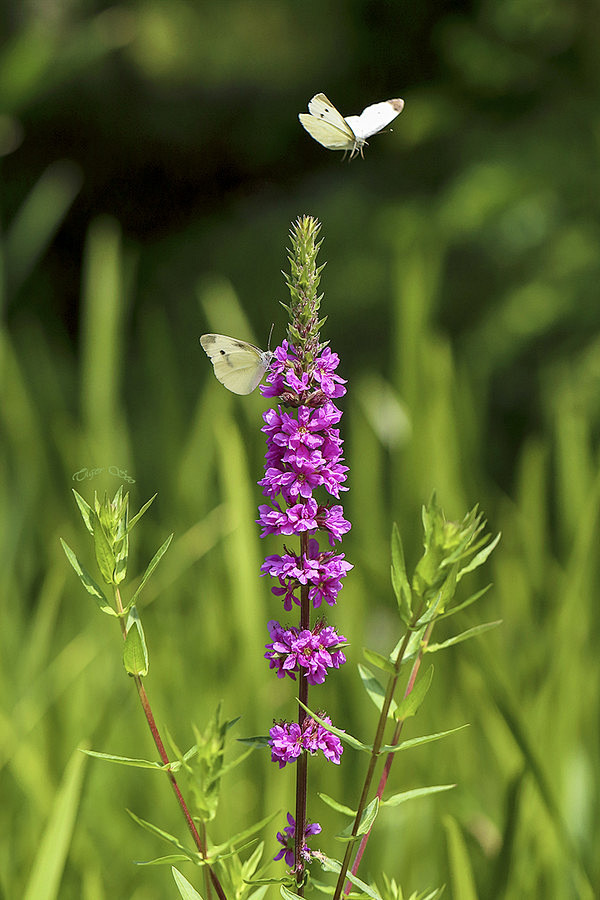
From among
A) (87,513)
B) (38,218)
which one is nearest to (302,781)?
(87,513)

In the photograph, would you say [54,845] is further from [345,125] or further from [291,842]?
[345,125]

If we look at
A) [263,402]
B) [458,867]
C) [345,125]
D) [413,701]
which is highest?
[263,402]

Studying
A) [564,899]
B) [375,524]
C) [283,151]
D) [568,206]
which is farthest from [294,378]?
[283,151]

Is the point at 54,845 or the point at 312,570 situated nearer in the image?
the point at 312,570

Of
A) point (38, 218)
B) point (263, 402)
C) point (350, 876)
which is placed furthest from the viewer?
point (38, 218)

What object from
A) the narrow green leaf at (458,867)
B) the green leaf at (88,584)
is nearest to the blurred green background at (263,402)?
the narrow green leaf at (458,867)

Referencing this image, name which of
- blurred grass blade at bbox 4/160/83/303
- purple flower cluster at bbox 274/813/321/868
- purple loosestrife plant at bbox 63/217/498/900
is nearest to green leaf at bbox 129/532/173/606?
purple loosestrife plant at bbox 63/217/498/900
